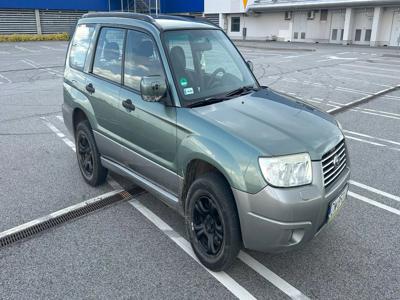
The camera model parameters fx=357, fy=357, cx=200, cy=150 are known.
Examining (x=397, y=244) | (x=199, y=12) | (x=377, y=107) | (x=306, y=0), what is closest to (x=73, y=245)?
(x=397, y=244)

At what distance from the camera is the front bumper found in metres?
2.55

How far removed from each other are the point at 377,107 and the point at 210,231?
7.62m

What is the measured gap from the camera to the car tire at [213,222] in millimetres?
2764

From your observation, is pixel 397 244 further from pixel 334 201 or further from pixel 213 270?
pixel 213 270

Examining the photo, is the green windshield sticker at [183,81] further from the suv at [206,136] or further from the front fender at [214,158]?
the front fender at [214,158]

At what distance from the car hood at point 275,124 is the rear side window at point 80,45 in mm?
2206

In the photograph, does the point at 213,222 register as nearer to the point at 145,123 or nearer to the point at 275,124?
the point at 275,124

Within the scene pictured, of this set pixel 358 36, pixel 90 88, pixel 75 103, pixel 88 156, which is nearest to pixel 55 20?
pixel 358 36

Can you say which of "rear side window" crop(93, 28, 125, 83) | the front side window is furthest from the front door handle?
"rear side window" crop(93, 28, 125, 83)

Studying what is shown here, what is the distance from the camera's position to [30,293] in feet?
9.29

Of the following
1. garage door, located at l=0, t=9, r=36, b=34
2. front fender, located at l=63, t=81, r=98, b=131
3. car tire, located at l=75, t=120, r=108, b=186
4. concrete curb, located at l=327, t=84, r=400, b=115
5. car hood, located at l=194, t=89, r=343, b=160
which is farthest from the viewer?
garage door, located at l=0, t=9, r=36, b=34

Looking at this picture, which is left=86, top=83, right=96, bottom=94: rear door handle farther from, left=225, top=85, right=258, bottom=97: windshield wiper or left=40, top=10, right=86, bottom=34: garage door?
left=40, top=10, right=86, bottom=34: garage door

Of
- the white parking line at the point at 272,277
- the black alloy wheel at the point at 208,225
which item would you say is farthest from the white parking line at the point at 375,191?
the black alloy wheel at the point at 208,225

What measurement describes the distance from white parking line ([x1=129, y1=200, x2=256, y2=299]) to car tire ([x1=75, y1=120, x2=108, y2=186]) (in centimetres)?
61
